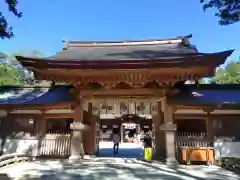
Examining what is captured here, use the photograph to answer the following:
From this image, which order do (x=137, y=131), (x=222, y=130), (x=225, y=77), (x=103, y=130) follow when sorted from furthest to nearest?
(x=225, y=77) < (x=137, y=131) < (x=103, y=130) < (x=222, y=130)

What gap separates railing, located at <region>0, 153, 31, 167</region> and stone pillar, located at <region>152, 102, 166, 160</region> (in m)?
5.63

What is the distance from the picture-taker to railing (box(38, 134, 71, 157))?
36.7ft

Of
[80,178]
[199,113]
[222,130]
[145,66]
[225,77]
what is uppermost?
[225,77]

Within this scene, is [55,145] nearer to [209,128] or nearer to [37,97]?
[37,97]

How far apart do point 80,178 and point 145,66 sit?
4.54m

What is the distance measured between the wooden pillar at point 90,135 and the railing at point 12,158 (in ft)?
8.50

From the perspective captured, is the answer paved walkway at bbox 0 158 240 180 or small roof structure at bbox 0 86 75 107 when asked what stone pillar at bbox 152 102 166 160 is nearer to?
paved walkway at bbox 0 158 240 180

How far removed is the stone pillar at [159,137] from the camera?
36.5 ft

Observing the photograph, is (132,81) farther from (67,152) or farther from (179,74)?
(67,152)

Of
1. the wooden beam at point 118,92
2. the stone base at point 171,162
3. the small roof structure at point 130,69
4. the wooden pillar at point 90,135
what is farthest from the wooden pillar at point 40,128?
the stone base at point 171,162

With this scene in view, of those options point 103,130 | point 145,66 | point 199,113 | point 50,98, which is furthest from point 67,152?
point 103,130

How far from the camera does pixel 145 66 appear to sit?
364 inches

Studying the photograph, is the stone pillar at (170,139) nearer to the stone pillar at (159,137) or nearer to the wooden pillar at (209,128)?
the stone pillar at (159,137)

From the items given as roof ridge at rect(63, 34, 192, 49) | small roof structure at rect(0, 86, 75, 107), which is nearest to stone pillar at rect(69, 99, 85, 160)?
small roof structure at rect(0, 86, 75, 107)
